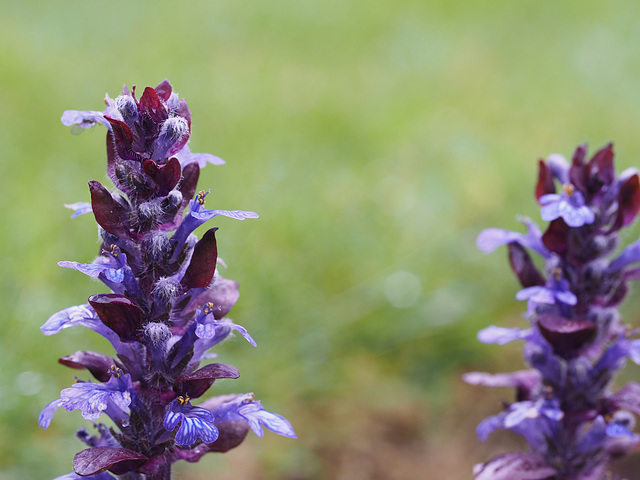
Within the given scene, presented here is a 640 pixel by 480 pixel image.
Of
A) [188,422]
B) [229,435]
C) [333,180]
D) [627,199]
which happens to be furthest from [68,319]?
[333,180]

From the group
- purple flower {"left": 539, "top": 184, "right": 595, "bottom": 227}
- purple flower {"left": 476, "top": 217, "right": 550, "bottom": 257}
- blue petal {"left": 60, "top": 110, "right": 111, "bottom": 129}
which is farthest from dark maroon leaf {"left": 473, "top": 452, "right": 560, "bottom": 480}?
blue petal {"left": 60, "top": 110, "right": 111, "bottom": 129}

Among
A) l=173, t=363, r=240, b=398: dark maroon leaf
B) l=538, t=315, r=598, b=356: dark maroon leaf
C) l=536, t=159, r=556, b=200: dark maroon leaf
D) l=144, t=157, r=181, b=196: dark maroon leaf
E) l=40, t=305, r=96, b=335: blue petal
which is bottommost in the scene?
l=173, t=363, r=240, b=398: dark maroon leaf

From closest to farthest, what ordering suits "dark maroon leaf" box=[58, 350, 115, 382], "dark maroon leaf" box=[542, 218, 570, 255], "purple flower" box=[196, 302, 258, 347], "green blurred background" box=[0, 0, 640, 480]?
1. "purple flower" box=[196, 302, 258, 347]
2. "dark maroon leaf" box=[58, 350, 115, 382]
3. "dark maroon leaf" box=[542, 218, 570, 255]
4. "green blurred background" box=[0, 0, 640, 480]

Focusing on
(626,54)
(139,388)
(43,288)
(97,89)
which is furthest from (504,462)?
(626,54)

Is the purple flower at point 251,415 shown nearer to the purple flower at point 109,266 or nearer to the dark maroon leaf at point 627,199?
the purple flower at point 109,266

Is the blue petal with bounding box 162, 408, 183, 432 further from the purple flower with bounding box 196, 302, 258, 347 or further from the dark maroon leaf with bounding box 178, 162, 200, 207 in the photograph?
the dark maroon leaf with bounding box 178, 162, 200, 207

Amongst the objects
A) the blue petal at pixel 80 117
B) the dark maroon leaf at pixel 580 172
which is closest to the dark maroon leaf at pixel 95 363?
the blue petal at pixel 80 117

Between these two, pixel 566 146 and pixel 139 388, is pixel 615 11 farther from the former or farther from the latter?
pixel 139 388

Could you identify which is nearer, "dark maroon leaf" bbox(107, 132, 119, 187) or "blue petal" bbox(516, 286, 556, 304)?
"dark maroon leaf" bbox(107, 132, 119, 187)

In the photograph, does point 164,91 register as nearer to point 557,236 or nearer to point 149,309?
point 149,309
